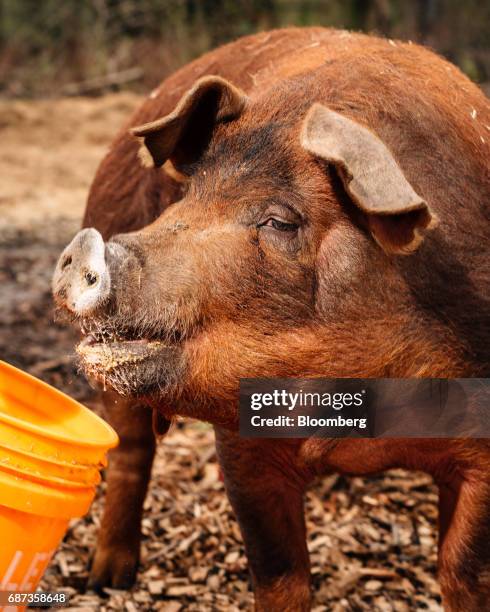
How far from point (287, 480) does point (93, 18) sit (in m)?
17.1

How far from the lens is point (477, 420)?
3.25 meters

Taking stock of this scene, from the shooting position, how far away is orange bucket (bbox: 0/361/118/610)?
2.82 metres

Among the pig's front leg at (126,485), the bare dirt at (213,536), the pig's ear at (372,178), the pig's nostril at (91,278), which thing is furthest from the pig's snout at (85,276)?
the pig's front leg at (126,485)

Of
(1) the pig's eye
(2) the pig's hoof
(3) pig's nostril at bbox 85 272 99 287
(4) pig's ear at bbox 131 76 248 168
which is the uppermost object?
(4) pig's ear at bbox 131 76 248 168

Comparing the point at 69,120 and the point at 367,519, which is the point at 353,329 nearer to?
the point at 367,519

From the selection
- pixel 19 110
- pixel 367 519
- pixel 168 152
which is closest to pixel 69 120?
pixel 19 110

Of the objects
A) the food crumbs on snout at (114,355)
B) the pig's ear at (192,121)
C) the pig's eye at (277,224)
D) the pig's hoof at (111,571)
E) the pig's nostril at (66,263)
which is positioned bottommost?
the pig's hoof at (111,571)

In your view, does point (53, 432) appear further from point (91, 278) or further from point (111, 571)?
point (111, 571)

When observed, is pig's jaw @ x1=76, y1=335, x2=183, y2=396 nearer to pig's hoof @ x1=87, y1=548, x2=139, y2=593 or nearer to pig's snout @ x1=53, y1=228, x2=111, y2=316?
pig's snout @ x1=53, y1=228, x2=111, y2=316

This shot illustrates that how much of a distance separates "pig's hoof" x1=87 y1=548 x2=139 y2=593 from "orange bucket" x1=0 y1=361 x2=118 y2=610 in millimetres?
1443

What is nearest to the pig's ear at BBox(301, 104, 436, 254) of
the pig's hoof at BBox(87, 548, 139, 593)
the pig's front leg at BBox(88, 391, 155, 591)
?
the pig's front leg at BBox(88, 391, 155, 591)

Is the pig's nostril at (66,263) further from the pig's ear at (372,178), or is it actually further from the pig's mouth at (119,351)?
the pig's ear at (372,178)

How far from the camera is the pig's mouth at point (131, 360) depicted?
2965mm

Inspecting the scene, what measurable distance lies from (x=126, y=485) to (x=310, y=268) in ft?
6.52
